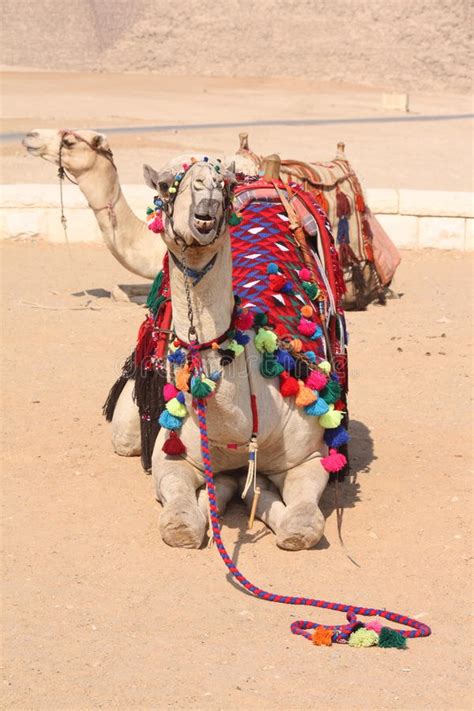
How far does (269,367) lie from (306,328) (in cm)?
53

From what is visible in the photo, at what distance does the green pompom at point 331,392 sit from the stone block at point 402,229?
7.03 m

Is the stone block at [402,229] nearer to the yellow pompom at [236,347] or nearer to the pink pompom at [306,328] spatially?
the pink pompom at [306,328]

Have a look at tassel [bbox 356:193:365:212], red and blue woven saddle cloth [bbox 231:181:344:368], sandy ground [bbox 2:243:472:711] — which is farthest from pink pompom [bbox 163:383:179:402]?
tassel [bbox 356:193:365:212]

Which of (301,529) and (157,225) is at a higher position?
(157,225)

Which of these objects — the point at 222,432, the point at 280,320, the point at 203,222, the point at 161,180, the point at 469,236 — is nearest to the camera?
the point at 203,222

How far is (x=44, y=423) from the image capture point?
7422 millimetres

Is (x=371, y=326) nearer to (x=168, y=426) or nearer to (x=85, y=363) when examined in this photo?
(x=85, y=363)

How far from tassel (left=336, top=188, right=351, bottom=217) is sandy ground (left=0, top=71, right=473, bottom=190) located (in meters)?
Answer: 6.89

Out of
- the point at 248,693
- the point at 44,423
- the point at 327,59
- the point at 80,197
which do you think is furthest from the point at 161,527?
the point at 327,59

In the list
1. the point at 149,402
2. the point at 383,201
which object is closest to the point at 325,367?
the point at 149,402

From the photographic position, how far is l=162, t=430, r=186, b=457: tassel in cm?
575

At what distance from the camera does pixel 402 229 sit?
12.8 metres

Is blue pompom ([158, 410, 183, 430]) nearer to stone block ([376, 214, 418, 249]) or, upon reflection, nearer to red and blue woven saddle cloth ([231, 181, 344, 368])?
red and blue woven saddle cloth ([231, 181, 344, 368])

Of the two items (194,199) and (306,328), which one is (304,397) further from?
(194,199)
